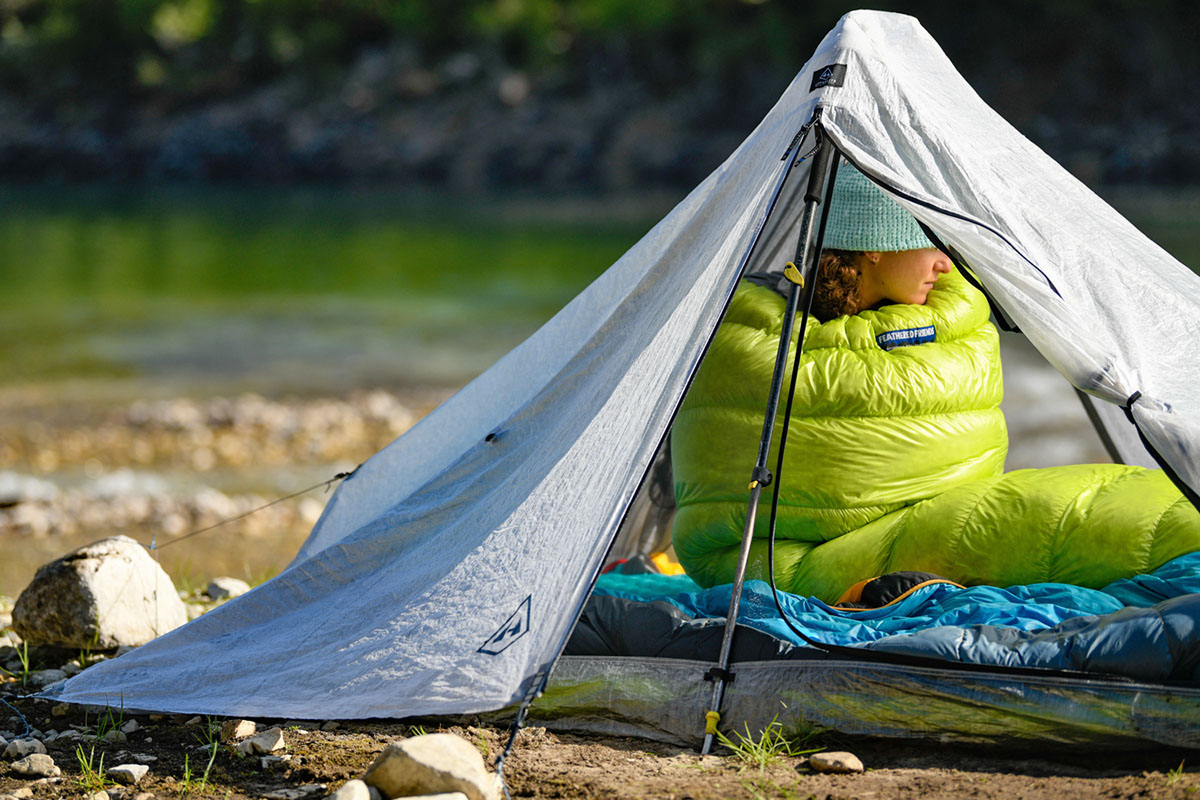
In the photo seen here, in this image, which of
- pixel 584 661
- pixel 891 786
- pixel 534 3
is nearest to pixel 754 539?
pixel 584 661

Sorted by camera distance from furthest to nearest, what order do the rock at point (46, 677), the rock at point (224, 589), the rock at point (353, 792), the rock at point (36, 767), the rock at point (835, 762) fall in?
the rock at point (224, 589), the rock at point (46, 677), the rock at point (36, 767), the rock at point (835, 762), the rock at point (353, 792)

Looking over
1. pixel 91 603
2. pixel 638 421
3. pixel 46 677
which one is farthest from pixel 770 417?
pixel 46 677

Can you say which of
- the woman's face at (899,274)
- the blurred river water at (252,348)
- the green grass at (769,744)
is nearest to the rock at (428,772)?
the green grass at (769,744)

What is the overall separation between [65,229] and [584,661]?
3054 centimetres

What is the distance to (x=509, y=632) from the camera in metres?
3.02

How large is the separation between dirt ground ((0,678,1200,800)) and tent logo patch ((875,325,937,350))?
1.25 m

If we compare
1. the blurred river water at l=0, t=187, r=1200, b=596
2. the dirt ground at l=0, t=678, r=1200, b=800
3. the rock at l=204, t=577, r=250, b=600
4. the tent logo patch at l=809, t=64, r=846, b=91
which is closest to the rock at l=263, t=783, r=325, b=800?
the dirt ground at l=0, t=678, r=1200, b=800

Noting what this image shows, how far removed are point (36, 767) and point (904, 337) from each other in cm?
284

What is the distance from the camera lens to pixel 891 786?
2.80 meters

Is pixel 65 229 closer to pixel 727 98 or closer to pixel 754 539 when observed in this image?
pixel 727 98

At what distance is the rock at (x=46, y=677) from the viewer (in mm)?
3963

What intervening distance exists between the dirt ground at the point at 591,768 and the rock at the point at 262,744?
0.03 meters

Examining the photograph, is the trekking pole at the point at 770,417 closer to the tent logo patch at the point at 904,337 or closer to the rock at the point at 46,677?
the tent logo patch at the point at 904,337

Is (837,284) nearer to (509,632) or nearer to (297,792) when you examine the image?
(509,632)
